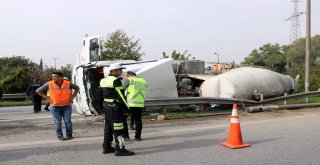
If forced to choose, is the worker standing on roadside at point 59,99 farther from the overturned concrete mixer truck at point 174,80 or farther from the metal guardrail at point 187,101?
the metal guardrail at point 187,101

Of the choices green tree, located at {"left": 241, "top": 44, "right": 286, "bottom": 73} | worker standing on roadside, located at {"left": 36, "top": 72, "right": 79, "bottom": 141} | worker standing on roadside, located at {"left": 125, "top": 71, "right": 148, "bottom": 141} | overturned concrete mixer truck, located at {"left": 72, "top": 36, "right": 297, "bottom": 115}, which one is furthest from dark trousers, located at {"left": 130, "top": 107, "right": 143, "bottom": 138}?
green tree, located at {"left": 241, "top": 44, "right": 286, "bottom": 73}

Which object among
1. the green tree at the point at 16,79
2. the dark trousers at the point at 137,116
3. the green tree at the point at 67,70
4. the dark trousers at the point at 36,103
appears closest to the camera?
the dark trousers at the point at 137,116

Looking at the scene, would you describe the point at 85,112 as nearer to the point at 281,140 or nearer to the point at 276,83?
the point at 281,140

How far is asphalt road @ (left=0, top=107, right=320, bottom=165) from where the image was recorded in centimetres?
563

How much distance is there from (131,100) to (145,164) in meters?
2.42

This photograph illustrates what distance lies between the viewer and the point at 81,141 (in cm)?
731

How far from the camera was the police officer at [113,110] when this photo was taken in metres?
6.04

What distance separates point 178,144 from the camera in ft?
22.6

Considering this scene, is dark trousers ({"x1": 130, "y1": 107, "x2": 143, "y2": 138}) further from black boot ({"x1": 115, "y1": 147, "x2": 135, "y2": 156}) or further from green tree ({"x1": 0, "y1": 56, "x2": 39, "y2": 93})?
green tree ({"x1": 0, "y1": 56, "x2": 39, "y2": 93})

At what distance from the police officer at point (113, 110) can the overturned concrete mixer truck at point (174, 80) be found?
4.35 meters

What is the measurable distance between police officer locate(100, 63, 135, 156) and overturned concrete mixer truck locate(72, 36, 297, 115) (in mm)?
4352

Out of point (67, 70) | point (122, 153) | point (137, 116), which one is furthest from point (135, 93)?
point (67, 70)

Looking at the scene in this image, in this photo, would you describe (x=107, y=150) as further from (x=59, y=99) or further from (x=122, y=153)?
(x=59, y=99)

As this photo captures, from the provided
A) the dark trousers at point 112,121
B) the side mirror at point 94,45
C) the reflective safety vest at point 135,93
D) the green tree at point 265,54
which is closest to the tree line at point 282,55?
the green tree at point 265,54
